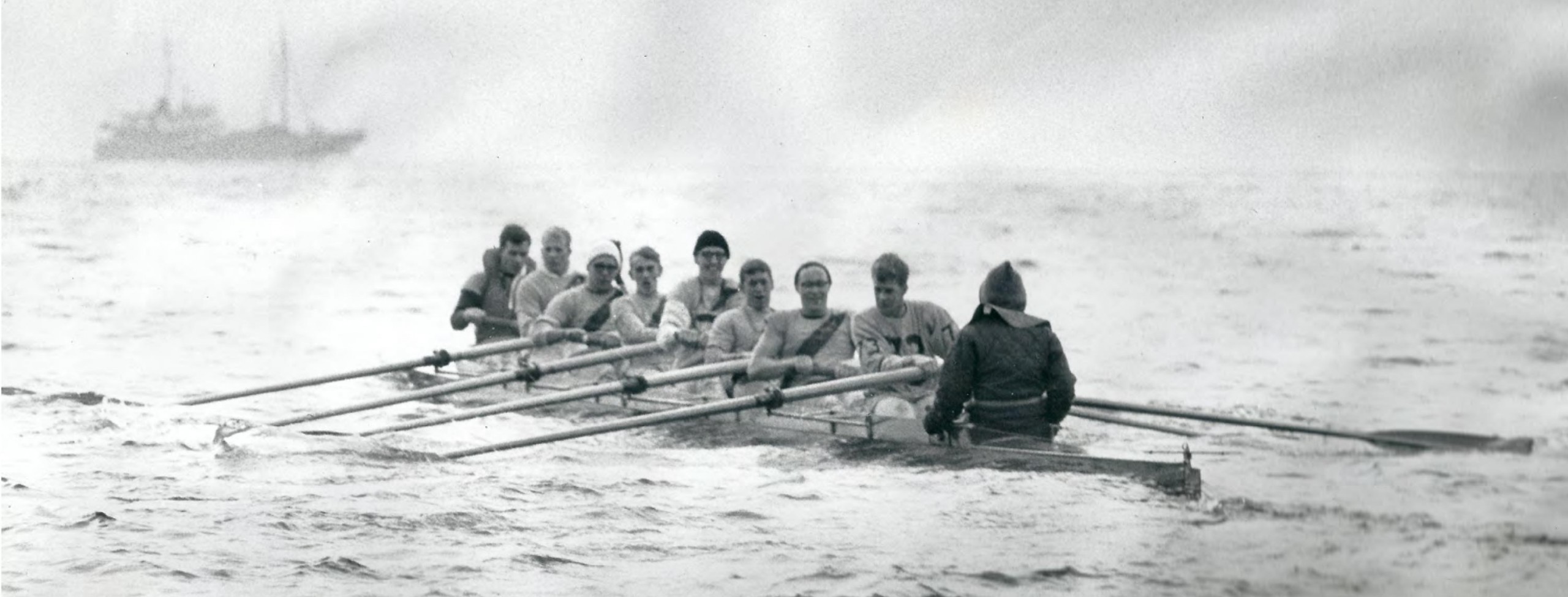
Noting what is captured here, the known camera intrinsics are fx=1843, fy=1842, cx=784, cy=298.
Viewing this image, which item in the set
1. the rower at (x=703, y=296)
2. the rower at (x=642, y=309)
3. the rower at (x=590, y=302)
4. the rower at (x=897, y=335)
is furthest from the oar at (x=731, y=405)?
the rower at (x=590, y=302)

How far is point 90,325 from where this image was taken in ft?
63.1

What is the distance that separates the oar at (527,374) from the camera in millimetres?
→ 11523

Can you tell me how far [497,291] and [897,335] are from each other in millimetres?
4703

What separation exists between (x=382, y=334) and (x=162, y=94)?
13.4 ft

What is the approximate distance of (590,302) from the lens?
41.6 ft

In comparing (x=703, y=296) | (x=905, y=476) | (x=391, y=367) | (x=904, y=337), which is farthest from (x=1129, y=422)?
(x=391, y=367)

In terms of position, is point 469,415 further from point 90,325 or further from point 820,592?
point 90,325

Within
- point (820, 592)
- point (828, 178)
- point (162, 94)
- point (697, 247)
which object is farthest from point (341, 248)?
point (820, 592)

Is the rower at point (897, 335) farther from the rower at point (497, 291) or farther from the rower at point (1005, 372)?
the rower at point (497, 291)

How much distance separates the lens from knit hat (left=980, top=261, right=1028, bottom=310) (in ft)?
27.2

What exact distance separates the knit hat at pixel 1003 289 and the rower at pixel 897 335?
1.41 meters

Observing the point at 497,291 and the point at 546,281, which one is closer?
the point at 546,281

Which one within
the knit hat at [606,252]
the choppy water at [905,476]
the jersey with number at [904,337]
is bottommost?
the choppy water at [905,476]

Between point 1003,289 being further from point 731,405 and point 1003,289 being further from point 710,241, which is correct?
point 710,241
